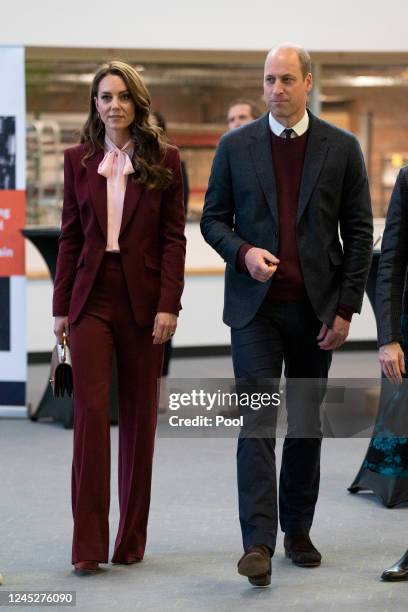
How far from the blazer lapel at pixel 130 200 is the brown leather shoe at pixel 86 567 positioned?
1114 millimetres

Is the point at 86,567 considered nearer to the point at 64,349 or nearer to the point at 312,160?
the point at 64,349

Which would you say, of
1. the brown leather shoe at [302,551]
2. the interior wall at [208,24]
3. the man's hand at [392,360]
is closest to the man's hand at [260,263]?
the man's hand at [392,360]

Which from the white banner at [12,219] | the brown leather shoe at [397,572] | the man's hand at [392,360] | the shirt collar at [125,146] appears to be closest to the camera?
the man's hand at [392,360]

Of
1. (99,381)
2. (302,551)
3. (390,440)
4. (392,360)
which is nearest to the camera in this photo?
(392,360)

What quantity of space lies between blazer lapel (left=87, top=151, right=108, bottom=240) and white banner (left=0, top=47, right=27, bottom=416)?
11.5 ft

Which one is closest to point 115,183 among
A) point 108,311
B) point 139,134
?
point 139,134

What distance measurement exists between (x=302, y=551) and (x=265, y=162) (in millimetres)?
1365

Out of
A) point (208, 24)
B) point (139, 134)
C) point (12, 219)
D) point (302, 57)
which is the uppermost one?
Result: point (208, 24)

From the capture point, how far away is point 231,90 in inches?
432

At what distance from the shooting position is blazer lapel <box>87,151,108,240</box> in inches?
167

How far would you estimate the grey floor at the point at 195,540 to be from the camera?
4.04 metres

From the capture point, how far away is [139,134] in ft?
14.2

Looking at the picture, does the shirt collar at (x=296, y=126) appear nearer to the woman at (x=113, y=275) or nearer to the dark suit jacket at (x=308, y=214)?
the dark suit jacket at (x=308, y=214)

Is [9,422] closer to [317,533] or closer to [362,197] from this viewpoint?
[317,533]
